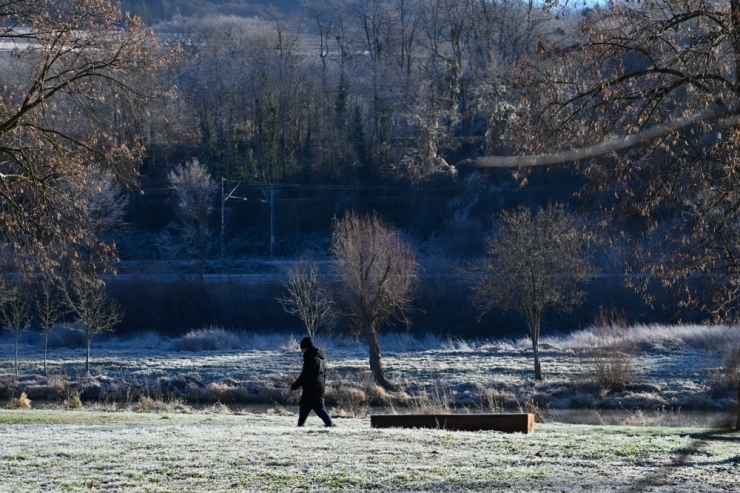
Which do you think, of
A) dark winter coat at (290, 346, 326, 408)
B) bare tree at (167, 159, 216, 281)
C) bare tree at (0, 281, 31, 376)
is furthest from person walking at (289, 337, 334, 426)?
bare tree at (167, 159, 216, 281)

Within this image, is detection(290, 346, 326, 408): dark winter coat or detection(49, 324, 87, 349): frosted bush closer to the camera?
detection(290, 346, 326, 408): dark winter coat

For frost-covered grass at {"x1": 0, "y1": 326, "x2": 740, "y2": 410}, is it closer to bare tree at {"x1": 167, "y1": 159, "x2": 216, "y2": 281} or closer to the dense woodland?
the dense woodland

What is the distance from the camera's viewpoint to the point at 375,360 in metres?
35.1

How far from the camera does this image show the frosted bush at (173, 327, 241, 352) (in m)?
46.9

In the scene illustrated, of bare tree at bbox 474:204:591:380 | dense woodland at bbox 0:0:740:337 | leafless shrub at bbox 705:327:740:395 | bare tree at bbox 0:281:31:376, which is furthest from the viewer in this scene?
dense woodland at bbox 0:0:740:337

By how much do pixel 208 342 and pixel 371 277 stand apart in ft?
45.7

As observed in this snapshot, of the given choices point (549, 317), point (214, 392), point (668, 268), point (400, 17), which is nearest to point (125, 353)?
point (214, 392)

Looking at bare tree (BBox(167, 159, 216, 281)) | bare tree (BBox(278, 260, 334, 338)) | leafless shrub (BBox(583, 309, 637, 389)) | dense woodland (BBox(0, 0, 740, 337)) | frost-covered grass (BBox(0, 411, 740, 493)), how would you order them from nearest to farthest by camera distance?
frost-covered grass (BBox(0, 411, 740, 493)), leafless shrub (BBox(583, 309, 637, 389)), bare tree (BBox(278, 260, 334, 338)), dense woodland (BBox(0, 0, 740, 337)), bare tree (BBox(167, 159, 216, 281))

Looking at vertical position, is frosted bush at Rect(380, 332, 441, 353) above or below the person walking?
below

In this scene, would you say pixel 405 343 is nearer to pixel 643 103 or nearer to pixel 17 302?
pixel 17 302

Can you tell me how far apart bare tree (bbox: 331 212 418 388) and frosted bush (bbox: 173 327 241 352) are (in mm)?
10089

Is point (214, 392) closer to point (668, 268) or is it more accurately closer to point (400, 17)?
point (668, 268)

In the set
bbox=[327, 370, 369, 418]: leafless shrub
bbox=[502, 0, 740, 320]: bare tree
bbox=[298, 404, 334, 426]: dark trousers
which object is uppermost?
bbox=[502, 0, 740, 320]: bare tree

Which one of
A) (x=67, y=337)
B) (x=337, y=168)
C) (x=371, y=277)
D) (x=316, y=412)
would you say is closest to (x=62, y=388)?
(x=371, y=277)
